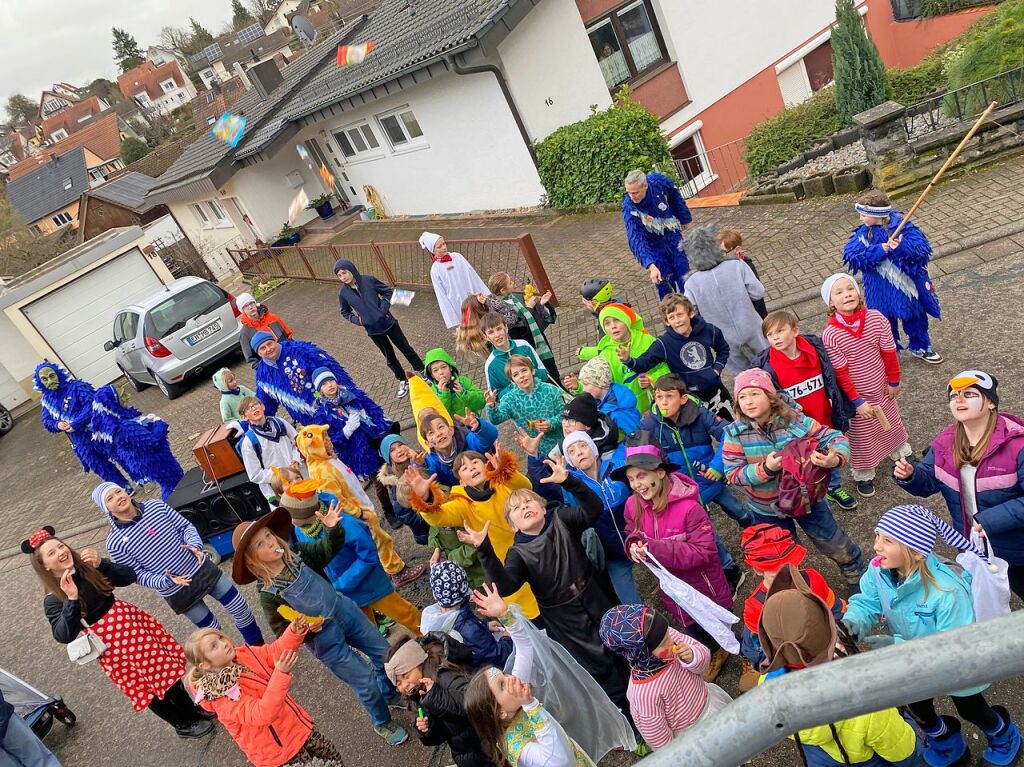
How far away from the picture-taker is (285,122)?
62.8 feet

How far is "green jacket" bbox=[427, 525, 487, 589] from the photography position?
13.4 ft

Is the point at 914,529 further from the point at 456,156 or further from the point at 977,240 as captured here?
the point at 456,156

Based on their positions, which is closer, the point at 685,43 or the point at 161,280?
the point at 685,43

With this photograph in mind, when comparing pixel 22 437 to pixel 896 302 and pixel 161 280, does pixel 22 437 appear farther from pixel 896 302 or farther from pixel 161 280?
pixel 896 302

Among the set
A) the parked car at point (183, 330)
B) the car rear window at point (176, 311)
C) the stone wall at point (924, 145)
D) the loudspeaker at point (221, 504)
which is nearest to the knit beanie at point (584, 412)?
the loudspeaker at point (221, 504)

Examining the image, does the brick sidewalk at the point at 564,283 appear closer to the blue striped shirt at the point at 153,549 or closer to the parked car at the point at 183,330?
the parked car at the point at 183,330

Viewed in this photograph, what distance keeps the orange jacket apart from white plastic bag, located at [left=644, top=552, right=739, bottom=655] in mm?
1929

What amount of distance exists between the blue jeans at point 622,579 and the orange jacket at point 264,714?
1802mm

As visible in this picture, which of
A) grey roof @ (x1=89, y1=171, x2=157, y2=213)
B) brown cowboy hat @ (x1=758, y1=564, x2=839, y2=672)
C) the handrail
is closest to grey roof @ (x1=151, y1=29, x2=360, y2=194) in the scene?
grey roof @ (x1=89, y1=171, x2=157, y2=213)

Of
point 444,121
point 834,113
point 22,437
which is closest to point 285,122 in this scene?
point 444,121

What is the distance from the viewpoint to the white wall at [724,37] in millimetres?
15531

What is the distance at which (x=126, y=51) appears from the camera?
95.0 metres

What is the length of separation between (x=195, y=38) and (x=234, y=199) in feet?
258

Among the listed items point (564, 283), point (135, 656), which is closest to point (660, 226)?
point (564, 283)
